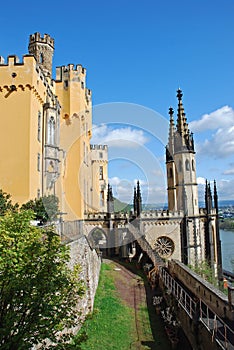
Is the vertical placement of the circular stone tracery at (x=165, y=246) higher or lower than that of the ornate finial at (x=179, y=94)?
lower

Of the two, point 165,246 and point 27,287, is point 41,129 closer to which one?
point 27,287

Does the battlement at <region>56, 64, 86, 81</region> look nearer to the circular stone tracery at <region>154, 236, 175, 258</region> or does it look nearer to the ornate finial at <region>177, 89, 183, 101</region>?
the ornate finial at <region>177, 89, 183, 101</region>

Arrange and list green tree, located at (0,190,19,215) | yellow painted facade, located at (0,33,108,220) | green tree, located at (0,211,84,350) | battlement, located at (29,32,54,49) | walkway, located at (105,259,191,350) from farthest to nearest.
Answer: battlement, located at (29,32,54,49), yellow painted facade, located at (0,33,108,220), green tree, located at (0,190,19,215), walkway, located at (105,259,191,350), green tree, located at (0,211,84,350)

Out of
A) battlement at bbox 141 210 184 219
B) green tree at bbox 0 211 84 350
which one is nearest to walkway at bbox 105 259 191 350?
green tree at bbox 0 211 84 350

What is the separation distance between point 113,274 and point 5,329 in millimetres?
19992

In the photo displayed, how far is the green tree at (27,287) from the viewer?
650 cm

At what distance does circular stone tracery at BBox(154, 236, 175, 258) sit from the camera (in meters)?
36.2

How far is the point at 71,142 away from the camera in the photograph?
32.0m

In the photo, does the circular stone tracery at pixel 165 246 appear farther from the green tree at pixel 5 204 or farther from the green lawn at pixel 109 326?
the green tree at pixel 5 204

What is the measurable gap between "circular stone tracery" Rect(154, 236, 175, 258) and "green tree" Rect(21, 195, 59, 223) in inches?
727

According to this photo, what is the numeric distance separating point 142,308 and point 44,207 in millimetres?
8819

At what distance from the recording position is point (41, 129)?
24578 millimetres

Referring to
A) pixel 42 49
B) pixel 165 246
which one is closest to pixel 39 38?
pixel 42 49

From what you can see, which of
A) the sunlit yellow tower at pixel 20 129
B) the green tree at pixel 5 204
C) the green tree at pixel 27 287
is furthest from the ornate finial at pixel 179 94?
the green tree at pixel 27 287
